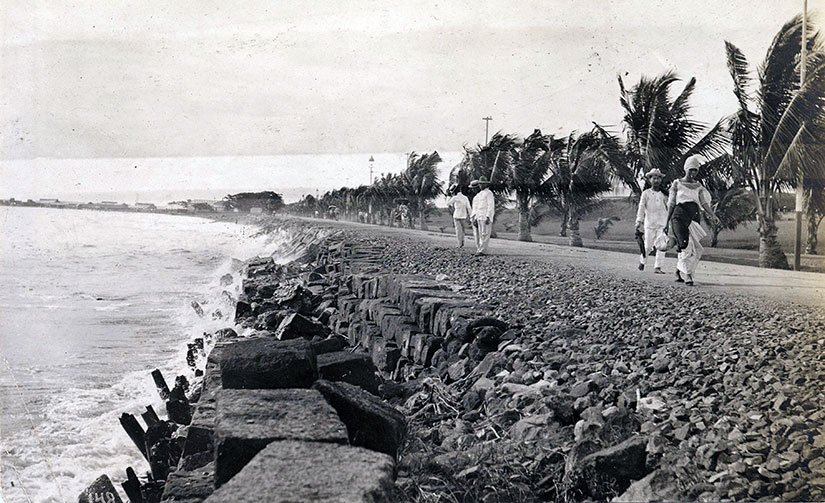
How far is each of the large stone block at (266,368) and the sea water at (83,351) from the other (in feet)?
6.63

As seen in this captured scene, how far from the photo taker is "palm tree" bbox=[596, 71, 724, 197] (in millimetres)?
17047

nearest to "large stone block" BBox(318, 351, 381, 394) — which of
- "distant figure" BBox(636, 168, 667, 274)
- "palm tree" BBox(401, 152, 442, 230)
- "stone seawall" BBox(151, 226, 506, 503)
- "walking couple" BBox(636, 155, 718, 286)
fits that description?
"stone seawall" BBox(151, 226, 506, 503)

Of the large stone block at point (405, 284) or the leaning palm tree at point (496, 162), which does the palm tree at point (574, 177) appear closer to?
the leaning palm tree at point (496, 162)

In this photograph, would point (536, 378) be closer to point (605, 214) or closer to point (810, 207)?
point (810, 207)

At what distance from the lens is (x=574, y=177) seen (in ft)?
89.4

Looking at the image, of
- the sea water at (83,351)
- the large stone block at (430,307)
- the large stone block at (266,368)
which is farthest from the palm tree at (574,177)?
the large stone block at (266,368)

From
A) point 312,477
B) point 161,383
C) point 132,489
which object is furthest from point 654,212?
point 312,477

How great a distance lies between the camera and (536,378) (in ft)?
17.6

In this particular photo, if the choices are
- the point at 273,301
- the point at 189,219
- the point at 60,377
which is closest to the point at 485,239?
the point at 273,301

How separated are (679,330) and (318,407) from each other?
134 inches

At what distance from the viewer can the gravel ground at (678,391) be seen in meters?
3.26

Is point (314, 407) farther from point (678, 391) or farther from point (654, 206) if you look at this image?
point (654, 206)

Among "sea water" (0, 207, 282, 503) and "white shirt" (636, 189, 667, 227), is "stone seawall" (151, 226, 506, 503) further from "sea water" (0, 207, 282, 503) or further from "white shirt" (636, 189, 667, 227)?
"white shirt" (636, 189, 667, 227)

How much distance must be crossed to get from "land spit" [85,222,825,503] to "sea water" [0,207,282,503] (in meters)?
2.04
